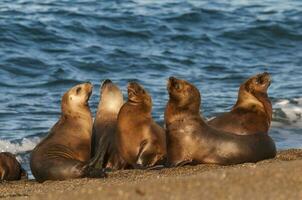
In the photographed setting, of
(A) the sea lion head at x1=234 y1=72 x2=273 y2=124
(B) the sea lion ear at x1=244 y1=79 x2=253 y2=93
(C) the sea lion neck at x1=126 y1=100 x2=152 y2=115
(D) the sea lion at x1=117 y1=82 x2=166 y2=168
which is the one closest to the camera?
(D) the sea lion at x1=117 y1=82 x2=166 y2=168

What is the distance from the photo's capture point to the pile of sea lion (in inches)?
370

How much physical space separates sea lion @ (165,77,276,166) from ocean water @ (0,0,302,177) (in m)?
2.36

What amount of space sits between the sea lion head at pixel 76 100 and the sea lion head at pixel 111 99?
0.36 m

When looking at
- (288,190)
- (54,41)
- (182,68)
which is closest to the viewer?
(288,190)

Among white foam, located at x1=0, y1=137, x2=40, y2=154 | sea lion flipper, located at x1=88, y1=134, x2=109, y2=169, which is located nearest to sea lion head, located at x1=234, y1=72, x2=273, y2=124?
sea lion flipper, located at x1=88, y1=134, x2=109, y2=169

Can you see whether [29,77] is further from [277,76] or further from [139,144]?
[139,144]

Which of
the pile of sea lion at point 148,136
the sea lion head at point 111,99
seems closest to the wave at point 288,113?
the pile of sea lion at point 148,136

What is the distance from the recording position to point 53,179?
30.6 feet

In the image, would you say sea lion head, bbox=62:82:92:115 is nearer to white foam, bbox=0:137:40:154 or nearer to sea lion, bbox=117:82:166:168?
sea lion, bbox=117:82:166:168

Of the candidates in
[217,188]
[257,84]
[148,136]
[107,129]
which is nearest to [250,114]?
[257,84]

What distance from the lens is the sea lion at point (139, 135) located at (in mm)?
9969

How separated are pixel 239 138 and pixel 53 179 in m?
1.75

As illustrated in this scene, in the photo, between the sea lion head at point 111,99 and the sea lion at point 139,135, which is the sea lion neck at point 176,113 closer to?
the sea lion at point 139,135

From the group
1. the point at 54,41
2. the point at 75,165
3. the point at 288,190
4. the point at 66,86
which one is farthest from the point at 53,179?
the point at 54,41
